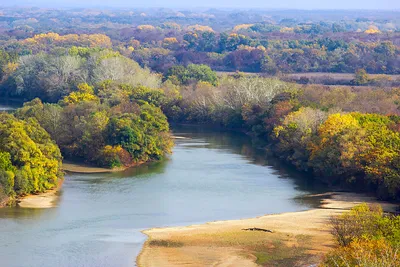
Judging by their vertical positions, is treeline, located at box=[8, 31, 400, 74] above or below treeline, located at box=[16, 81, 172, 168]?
below

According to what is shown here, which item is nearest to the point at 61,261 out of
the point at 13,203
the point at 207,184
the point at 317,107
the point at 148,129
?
the point at 13,203

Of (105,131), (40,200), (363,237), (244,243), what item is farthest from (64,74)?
(363,237)

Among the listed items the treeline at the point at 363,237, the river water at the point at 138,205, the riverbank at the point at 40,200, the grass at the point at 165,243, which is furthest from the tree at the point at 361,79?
the grass at the point at 165,243

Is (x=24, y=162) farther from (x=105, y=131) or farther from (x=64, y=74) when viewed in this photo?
(x=64, y=74)

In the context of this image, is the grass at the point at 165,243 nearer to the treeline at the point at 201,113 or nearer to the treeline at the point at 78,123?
the treeline at the point at 78,123

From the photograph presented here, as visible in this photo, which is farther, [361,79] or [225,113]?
[361,79]

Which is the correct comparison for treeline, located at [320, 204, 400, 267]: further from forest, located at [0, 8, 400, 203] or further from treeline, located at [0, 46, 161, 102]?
treeline, located at [0, 46, 161, 102]

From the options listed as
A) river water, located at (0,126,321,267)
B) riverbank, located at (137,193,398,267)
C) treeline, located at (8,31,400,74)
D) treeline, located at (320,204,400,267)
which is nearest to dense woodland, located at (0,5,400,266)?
treeline, located at (320,204,400,267)
